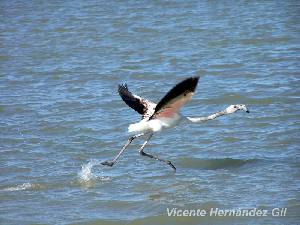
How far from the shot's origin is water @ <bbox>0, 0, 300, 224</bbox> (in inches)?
437

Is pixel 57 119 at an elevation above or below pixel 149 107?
below

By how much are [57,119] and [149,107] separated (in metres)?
3.62

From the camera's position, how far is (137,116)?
51.0 ft

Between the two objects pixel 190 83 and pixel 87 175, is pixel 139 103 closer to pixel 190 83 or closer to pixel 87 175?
pixel 87 175

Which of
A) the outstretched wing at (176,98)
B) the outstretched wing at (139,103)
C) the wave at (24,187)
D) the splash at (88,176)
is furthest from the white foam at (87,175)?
the outstretched wing at (176,98)

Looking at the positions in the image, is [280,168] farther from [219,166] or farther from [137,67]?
[137,67]

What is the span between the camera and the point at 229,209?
10477mm

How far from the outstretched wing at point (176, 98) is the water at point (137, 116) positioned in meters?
1.11

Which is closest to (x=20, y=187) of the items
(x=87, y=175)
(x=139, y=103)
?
(x=87, y=175)

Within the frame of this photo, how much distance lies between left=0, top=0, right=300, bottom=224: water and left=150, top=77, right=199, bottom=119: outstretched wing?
1.11 meters

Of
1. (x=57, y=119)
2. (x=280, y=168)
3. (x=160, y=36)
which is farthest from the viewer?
(x=160, y=36)

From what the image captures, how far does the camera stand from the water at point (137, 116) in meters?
11.1

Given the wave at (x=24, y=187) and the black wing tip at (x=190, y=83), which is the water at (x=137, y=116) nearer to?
the wave at (x=24, y=187)

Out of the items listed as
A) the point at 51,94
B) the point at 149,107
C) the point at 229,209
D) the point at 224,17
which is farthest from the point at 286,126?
the point at 224,17
